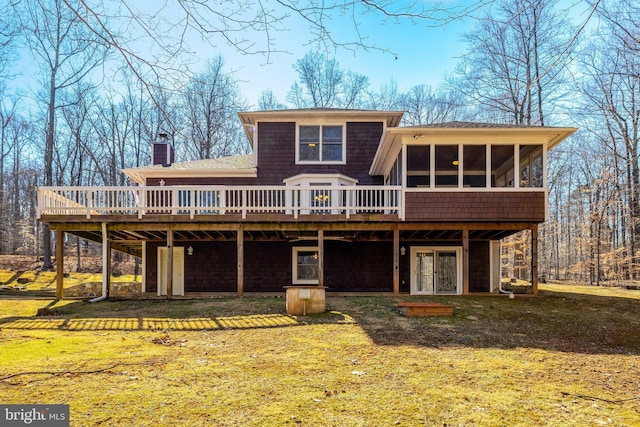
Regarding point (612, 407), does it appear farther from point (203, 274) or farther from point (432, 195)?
point (203, 274)

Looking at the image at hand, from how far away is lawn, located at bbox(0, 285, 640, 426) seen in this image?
132 inches

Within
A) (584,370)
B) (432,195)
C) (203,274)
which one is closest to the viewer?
(584,370)

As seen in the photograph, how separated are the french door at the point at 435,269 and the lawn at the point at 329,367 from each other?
15.5 ft

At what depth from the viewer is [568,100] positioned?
60.8 ft

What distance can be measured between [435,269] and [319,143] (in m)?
6.28

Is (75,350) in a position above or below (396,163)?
below

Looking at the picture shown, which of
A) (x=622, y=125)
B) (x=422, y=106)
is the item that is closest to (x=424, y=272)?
(x=622, y=125)

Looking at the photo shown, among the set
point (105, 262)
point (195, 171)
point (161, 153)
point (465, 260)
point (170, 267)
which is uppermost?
point (161, 153)

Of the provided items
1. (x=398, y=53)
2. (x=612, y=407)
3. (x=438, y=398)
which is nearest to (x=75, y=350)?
(x=438, y=398)

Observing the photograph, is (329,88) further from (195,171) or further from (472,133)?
(472,133)

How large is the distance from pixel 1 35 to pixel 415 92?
27067 mm

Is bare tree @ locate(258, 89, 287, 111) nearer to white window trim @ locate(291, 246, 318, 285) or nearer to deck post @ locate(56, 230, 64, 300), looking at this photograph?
white window trim @ locate(291, 246, 318, 285)

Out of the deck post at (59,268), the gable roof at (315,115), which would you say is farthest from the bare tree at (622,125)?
the deck post at (59,268)

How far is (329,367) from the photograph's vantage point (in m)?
4.73
